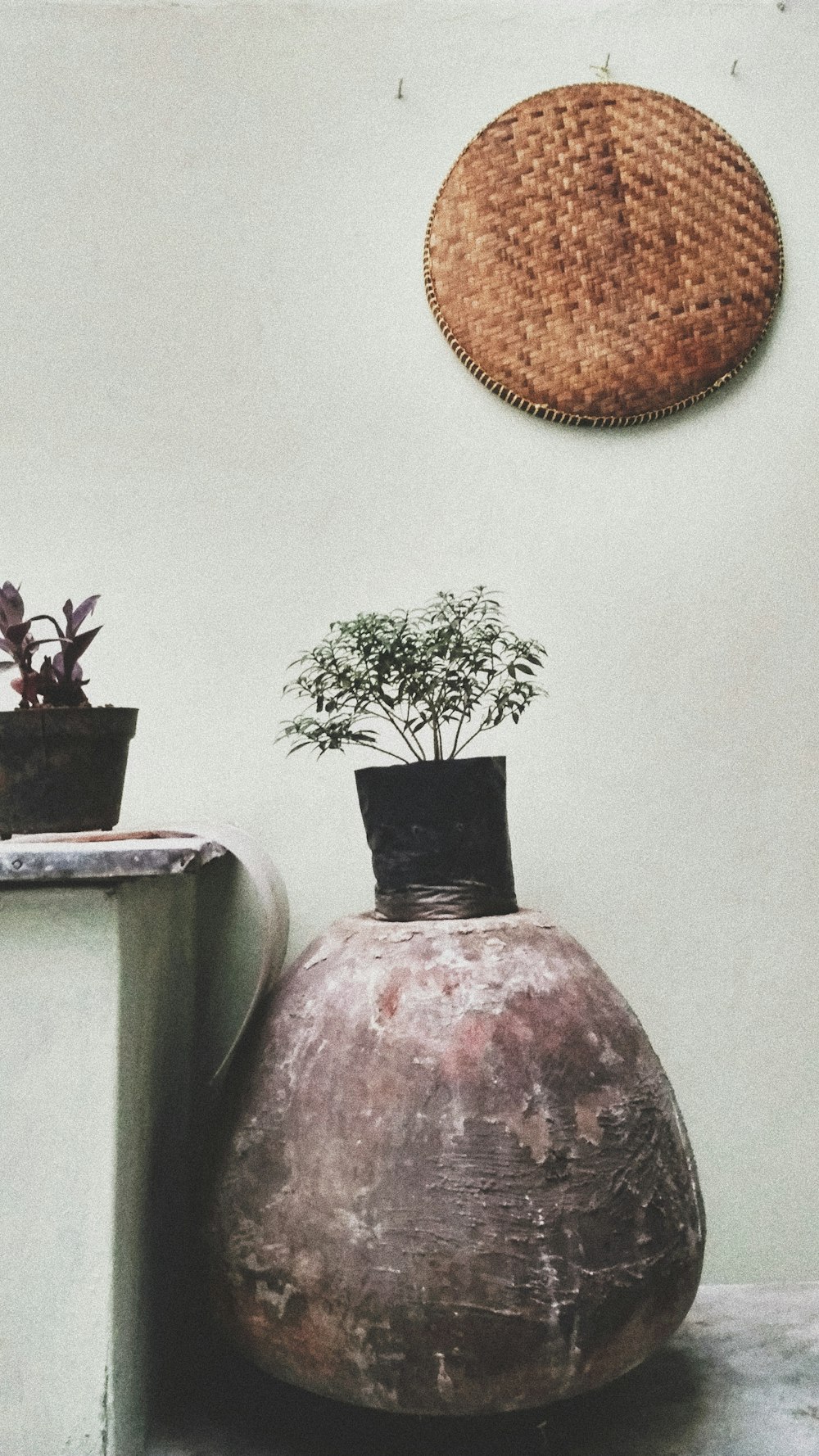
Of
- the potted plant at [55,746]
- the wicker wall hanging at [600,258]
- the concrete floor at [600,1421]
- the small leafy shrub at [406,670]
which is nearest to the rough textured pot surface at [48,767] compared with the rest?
the potted plant at [55,746]

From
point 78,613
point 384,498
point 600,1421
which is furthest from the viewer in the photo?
point 384,498

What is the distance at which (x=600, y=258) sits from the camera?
156 centimetres

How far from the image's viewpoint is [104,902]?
1.02 m

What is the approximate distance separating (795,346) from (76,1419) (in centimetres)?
170

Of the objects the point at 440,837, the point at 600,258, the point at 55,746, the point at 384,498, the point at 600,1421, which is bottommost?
the point at 600,1421

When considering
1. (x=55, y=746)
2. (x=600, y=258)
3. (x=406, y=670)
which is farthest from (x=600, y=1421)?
(x=600, y=258)

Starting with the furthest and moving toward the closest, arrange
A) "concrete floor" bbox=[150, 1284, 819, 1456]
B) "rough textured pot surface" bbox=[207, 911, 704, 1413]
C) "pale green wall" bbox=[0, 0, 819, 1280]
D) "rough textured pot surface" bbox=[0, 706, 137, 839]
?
"pale green wall" bbox=[0, 0, 819, 1280]
"rough textured pot surface" bbox=[0, 706, 137, 839]
"concrete floor" bbox=[150, 1284, 819, 1456]
"rough textured pot surface" bbox=[207, 911, 704, 1413]

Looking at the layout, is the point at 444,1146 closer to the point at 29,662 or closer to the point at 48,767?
the point at 48,767

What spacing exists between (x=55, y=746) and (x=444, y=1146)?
625 millimetres

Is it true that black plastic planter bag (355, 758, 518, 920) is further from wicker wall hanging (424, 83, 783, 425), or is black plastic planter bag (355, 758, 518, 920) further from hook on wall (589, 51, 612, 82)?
hook on wall (589, 51, 612, 82)

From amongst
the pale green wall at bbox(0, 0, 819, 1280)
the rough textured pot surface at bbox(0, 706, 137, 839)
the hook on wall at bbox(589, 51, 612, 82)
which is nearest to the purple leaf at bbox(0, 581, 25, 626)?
the rough textured pot surface at bbox(0, 706, 137, 839)

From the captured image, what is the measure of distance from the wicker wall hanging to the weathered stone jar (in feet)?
2.92

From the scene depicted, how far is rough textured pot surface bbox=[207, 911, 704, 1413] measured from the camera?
3.21 ft

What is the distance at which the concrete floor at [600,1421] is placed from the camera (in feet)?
3.55
